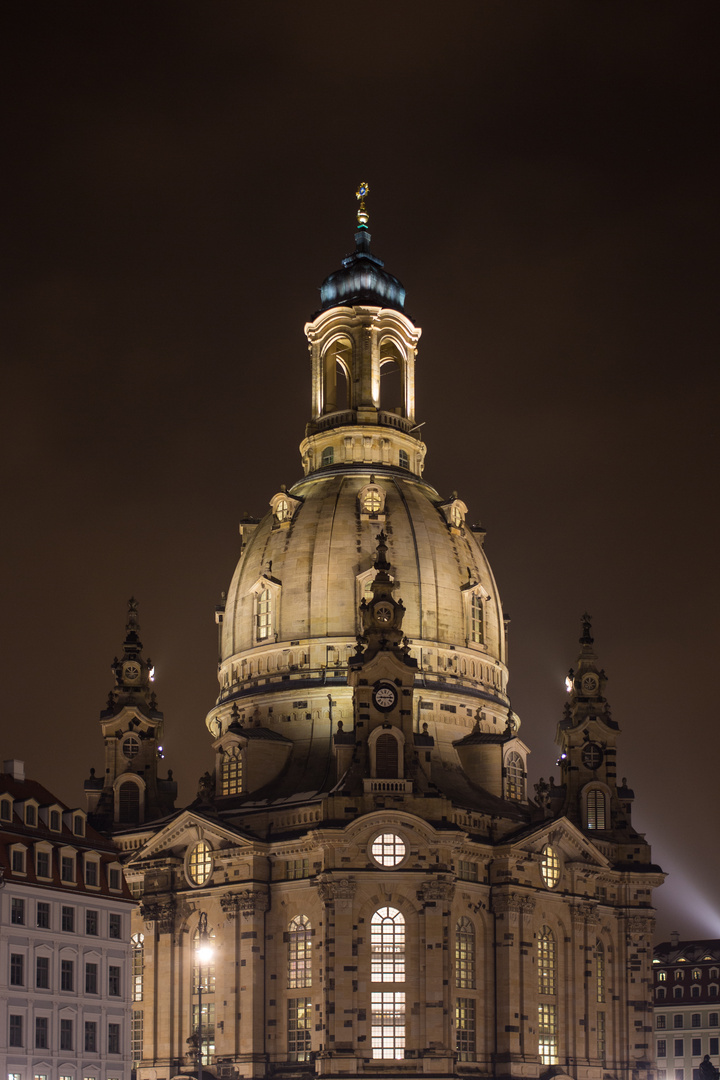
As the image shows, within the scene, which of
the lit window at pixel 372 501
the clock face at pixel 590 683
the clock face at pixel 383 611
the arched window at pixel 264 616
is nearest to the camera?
the clock face at pixel 383 611

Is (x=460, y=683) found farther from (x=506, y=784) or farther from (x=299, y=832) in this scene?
(x=299, y=832)

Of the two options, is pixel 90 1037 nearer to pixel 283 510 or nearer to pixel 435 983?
pixel 435 983

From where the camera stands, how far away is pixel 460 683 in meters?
137

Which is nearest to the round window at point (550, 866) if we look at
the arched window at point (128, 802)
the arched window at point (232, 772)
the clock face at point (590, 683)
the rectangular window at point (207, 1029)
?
the clock face at point (590, 683)

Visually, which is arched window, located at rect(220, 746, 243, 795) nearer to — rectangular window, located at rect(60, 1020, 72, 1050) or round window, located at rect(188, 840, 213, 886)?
round window, located at rect(188, 840, 213, 886)

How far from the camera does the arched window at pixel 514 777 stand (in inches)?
5335

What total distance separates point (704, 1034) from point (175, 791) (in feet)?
218

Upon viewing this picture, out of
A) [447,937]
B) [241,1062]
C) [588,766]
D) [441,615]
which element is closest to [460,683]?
[441,615]

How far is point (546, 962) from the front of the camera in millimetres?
129625

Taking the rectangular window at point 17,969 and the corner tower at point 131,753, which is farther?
the corner tower at point 131,753

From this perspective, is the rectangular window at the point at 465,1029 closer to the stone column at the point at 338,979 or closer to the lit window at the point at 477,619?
the stone column at the point at 338,979

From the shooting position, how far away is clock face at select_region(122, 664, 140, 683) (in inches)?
5640

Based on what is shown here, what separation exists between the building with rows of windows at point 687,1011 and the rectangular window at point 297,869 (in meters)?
67.9

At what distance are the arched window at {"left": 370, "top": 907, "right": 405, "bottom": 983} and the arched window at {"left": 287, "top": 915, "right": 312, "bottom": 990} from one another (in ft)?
15.2
